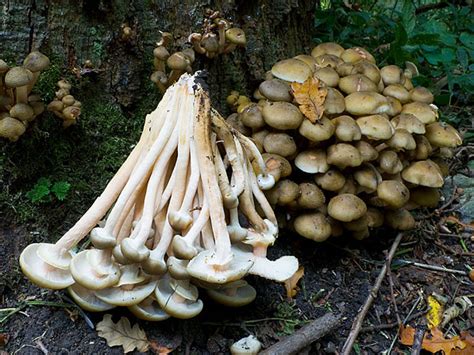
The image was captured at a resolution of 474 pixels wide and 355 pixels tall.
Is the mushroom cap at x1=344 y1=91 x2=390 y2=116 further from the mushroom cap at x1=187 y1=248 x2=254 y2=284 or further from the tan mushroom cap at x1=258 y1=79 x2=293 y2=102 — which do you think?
the mushroom cap at x1=187 y1=248 x2=254 y2=284

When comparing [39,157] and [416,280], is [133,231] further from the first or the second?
[416,280]

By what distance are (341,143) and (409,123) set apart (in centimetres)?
53

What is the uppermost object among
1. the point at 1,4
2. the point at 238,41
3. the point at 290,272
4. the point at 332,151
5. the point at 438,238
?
the point at 1,4

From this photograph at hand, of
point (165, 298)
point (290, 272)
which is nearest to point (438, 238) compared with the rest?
point (290, 272)

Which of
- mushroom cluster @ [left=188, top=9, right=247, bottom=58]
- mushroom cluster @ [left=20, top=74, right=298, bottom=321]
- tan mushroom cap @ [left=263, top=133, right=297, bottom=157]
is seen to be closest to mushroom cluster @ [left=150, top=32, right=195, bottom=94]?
mushroom cluster @ [left=188, top=9, right=247, bottom=58]

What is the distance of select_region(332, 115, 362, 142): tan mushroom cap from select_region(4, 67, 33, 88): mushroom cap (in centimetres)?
180

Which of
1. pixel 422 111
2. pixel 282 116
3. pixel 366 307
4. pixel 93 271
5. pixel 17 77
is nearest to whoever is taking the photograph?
pixel 93 271

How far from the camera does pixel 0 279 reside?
2779 millimetres

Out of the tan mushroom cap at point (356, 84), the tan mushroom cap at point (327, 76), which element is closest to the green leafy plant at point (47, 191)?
the tan mushroom cap at point (327, 76)

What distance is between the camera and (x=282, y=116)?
124 inches

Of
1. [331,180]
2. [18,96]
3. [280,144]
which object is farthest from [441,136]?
[18,96]

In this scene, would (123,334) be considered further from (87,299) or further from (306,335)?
(306,335)

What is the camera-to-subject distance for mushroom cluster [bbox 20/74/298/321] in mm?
2324

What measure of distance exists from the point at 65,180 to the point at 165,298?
1105 mm
